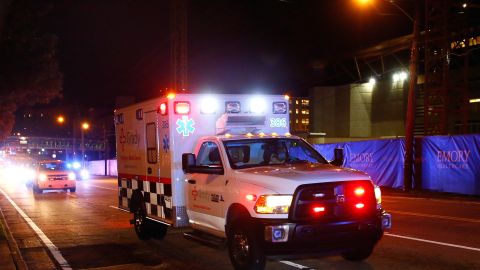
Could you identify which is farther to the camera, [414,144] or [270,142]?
[414,144]

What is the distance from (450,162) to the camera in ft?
66.1

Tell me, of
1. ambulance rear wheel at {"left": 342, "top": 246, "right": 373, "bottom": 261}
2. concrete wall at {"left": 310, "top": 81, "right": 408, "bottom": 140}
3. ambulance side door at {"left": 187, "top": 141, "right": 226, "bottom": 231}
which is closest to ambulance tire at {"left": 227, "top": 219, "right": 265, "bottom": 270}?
ambulance side door at {"left": 187, "top": 141, "right": 226, "bottom": 231}

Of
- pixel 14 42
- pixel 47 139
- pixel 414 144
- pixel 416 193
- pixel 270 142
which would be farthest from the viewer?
pixel 47 139

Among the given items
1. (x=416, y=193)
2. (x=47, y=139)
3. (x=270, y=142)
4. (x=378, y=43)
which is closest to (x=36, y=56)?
(x=270, y=142)

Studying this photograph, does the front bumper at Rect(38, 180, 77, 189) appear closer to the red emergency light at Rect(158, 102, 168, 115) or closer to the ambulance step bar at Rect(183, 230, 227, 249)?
the red emergency light at Rect(158, 102, 168, 115)

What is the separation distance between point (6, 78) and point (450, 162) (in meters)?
15.1

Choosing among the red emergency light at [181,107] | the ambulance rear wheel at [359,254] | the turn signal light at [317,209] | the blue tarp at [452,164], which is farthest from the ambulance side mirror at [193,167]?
the blue tarp at [452,164]

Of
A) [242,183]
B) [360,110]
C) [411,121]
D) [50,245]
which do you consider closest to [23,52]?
[50,245]

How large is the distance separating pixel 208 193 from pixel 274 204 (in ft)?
5.53

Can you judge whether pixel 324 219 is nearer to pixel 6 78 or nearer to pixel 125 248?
pixel 125 248

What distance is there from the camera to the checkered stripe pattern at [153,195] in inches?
366

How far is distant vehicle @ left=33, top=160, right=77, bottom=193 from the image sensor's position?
83.7 ft

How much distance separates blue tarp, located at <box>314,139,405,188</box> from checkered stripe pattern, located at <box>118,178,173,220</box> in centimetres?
1460

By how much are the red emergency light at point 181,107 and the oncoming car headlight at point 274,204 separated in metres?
2.83
